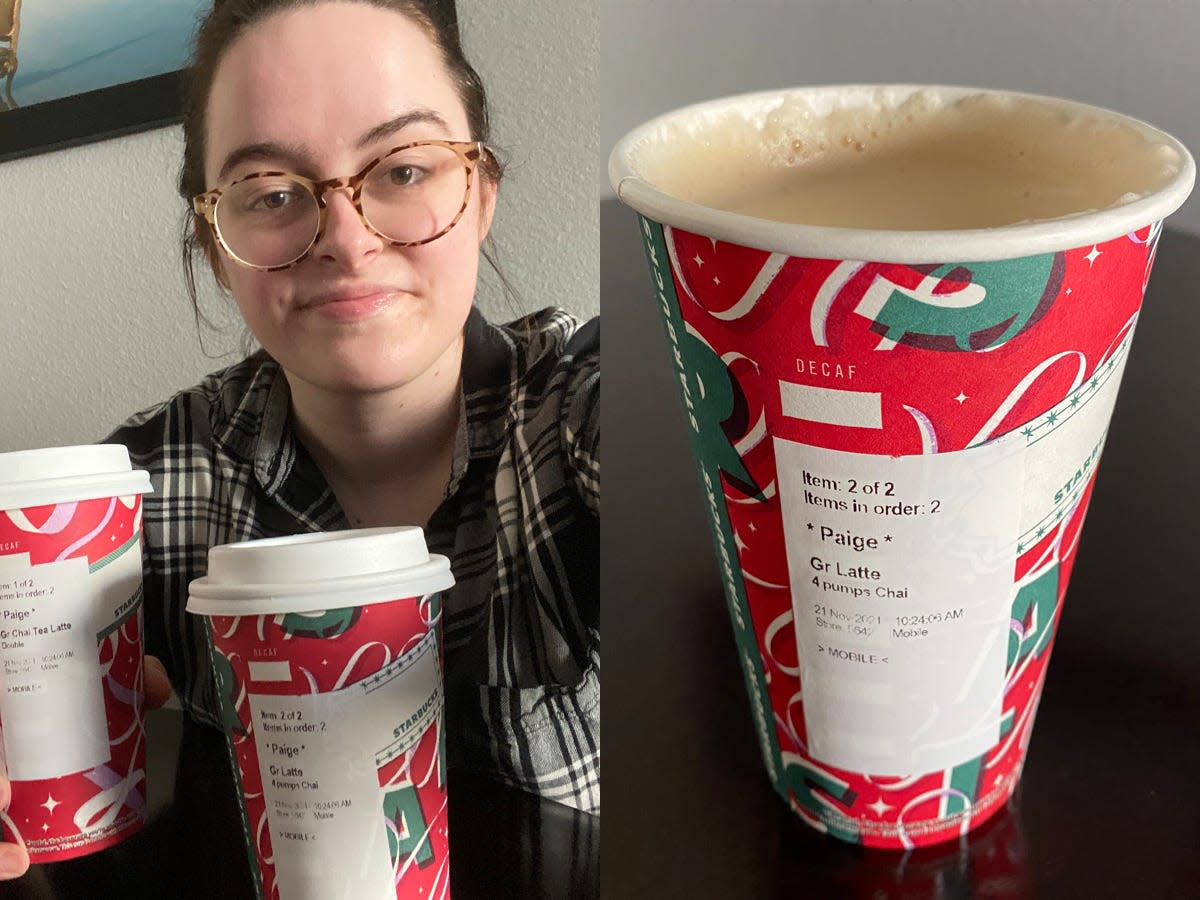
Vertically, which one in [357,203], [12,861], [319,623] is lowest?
[12,861]

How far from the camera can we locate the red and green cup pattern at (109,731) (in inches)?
15.2

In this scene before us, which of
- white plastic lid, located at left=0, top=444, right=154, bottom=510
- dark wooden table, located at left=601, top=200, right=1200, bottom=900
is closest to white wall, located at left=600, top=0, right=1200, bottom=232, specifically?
dark wooden table, located at left=601, top=200, right=1200, bottom=900

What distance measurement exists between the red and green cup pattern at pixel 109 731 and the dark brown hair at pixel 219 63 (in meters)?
0.10

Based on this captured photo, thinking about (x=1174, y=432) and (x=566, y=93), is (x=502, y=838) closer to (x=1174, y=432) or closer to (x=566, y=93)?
(x=566, y=93)

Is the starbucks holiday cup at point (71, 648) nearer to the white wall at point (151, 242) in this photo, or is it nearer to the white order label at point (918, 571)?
the white wall at point (151, 242)

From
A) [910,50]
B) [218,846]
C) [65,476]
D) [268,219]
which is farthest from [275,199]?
[910,50]

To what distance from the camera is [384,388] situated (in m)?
0.41

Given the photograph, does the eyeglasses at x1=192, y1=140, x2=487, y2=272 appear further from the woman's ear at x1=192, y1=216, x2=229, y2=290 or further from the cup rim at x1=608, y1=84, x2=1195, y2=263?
the cup rim at x1=608, y1=84, x2=1195, y2=263

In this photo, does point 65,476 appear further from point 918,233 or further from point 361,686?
point 918,233

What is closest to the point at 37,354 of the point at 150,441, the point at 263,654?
the point at 150,441

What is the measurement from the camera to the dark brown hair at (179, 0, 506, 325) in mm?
393

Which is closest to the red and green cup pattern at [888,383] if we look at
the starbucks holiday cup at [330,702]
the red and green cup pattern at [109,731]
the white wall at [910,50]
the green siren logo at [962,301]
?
the green siren logo at [962,301]

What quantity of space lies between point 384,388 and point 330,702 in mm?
123

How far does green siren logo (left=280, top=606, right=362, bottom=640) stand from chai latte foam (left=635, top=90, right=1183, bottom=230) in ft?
0.53
